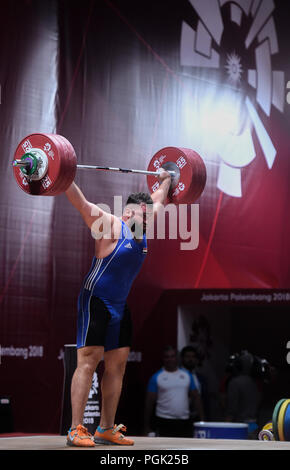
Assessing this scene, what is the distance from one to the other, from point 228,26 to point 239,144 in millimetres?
1492

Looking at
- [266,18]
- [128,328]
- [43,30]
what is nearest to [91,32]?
[43,30]

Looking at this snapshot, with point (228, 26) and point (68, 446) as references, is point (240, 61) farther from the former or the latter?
point (68, 446)

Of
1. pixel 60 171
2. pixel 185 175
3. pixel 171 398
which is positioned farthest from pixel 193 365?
pixel 60 171

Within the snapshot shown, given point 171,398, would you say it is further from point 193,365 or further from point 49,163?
point 49,163

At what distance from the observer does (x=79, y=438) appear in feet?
13.5

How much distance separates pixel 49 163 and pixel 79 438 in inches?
58.8

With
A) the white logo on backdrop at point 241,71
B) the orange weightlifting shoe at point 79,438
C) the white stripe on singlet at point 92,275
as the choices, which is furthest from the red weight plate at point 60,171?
the white logo on backdrop at point 241,71

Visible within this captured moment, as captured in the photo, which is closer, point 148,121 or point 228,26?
point 148,121

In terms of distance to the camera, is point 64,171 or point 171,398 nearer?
point 64,171

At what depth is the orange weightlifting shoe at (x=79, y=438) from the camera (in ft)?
13.5

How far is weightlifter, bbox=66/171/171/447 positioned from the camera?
13.9ft

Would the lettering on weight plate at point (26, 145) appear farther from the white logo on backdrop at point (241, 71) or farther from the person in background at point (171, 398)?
the white logo on backdrop at point (241, 71)

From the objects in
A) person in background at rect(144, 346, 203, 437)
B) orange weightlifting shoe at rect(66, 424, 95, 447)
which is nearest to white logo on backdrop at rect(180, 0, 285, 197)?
person in background at rect(144, 346, 203, 437)

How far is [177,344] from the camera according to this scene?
344 inches
